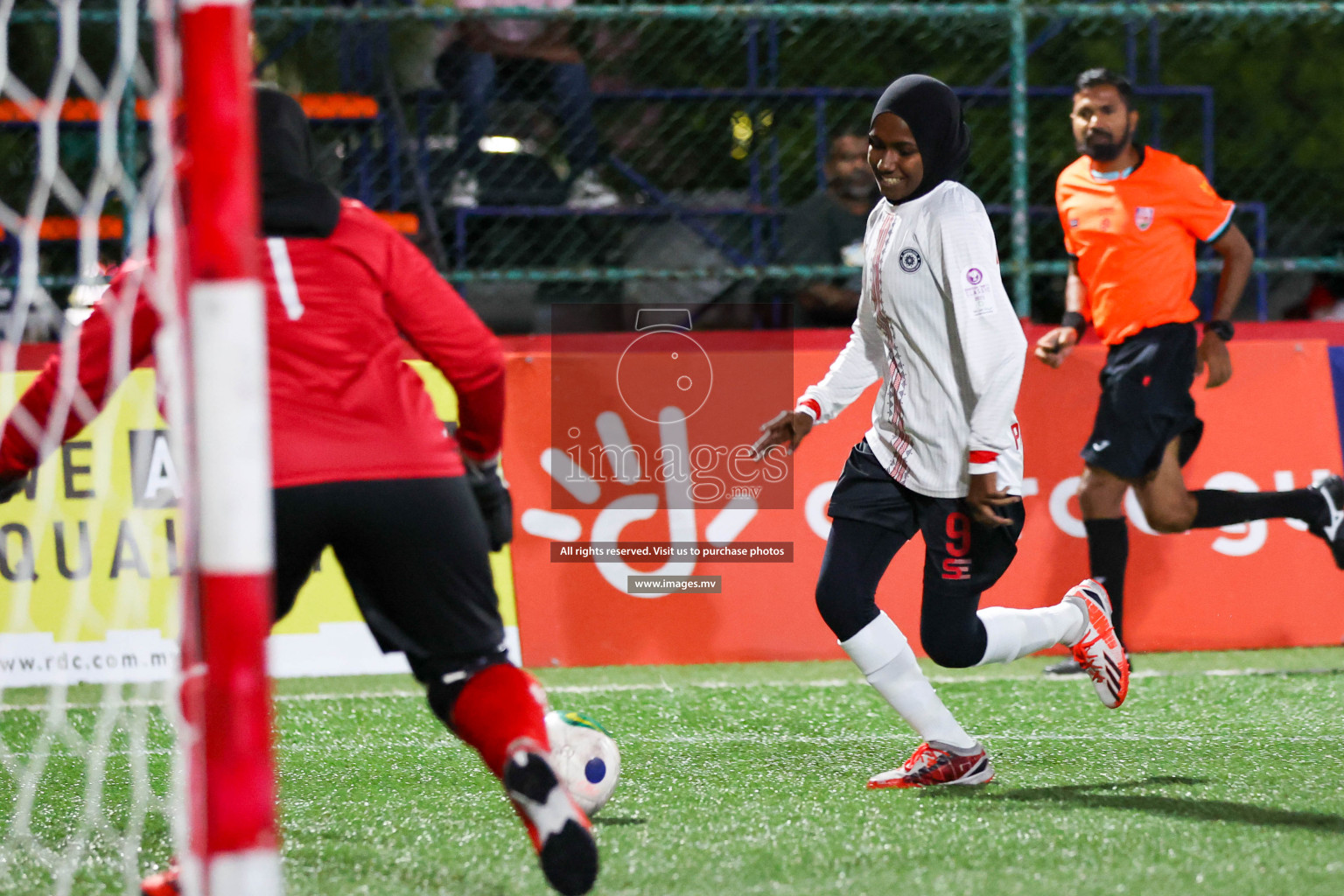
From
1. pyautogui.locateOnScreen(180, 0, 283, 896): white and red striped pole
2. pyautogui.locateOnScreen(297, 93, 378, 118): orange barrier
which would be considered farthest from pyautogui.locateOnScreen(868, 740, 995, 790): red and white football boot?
pyautogui.locateOnScreen(297, 93, 378, 118): orange barrier

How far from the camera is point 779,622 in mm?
5816

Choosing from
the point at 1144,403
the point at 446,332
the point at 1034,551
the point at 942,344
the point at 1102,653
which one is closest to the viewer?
the point at 446,332

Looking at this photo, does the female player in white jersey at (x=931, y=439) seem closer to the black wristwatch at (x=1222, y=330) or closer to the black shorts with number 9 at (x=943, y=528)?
the black shorts with number 9 at (x=943, y=528)

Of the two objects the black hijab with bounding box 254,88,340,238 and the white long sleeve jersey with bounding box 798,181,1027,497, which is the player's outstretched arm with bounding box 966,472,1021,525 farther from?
the black hijab with bounding box 254,88,340,238

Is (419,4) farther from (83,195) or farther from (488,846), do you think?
(488,846)

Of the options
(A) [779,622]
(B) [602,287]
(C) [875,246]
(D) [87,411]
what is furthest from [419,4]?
(D) [87,411]

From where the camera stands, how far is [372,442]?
2.73 m

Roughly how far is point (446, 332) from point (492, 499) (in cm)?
40

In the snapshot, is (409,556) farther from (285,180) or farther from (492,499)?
(285,180)

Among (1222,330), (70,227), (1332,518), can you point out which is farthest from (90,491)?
(1332,518)

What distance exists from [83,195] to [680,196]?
3.32 metres

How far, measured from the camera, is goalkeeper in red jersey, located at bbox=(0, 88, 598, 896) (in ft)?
8.80

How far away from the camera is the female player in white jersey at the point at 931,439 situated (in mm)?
3512

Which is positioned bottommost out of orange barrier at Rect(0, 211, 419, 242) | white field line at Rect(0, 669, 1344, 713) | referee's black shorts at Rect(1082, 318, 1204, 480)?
white field line at Rect(0, 669, 1344, 713)
